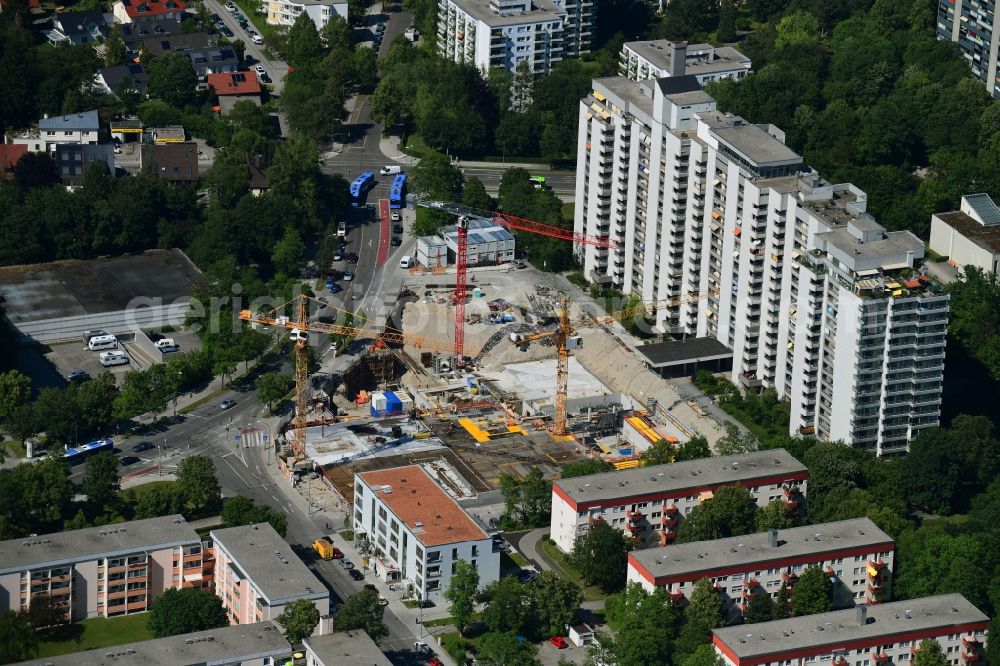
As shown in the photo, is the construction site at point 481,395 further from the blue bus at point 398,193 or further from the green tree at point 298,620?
the green tree at point 298,620

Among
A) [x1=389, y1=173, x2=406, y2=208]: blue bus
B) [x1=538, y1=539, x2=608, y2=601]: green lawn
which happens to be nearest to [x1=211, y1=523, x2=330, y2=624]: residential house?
[x1=538, y1=539, x2=608, y2=601]: green lawn

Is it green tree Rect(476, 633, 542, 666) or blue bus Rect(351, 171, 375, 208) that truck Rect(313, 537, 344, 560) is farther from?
blue bus Rect(351, 171, 375, 208)

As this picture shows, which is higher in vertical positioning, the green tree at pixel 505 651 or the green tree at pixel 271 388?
the green tree at pixel 271 388

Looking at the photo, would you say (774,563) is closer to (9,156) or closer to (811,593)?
(811,593)

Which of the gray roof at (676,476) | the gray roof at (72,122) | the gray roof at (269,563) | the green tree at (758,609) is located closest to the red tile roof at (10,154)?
the gray roof at (72,122)

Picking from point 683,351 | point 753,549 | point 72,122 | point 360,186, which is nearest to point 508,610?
point 753,549

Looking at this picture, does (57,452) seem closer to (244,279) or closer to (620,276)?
(244,279)
